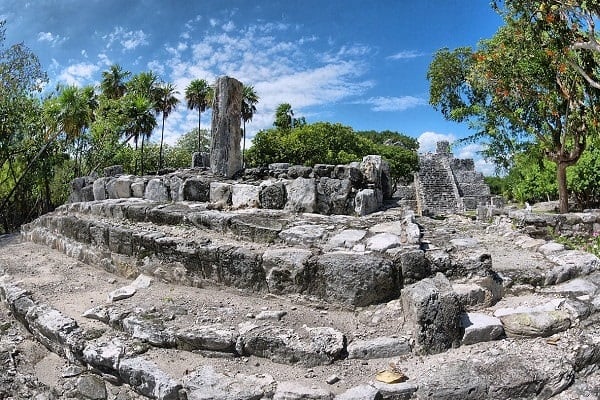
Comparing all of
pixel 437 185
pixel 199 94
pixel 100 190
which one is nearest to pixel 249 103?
pixel 199 94

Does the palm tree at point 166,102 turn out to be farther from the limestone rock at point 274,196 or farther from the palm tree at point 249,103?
the limestone rock at point 274,196

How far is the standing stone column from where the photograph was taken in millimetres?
7613

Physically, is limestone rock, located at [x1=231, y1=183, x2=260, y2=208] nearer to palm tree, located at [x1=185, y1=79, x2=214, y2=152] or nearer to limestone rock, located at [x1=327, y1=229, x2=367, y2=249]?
limestone rock, located at [x1=327, y1=229, x2=367, y2=249]

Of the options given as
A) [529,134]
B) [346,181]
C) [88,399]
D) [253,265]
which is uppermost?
[529,134]

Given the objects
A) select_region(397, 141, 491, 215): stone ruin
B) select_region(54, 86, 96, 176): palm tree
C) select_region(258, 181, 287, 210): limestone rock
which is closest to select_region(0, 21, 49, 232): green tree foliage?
select_region(54, 86, 96, 176): palm tree

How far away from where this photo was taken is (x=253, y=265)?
13.4 feet

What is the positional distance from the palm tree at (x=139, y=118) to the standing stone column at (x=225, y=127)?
1461 centimetres

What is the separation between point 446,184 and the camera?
1053 inches

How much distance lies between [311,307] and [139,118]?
2097cm

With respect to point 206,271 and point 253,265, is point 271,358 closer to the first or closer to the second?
point 253,265

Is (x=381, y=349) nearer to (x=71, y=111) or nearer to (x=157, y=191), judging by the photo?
(x=157, y=191)

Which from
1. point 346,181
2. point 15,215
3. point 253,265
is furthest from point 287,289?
point 15,215

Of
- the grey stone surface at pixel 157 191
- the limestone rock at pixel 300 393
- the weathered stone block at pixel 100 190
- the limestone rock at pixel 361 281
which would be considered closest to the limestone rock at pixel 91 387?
the limestone rock at pixel 300 393

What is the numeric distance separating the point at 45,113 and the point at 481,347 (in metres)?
17.3
